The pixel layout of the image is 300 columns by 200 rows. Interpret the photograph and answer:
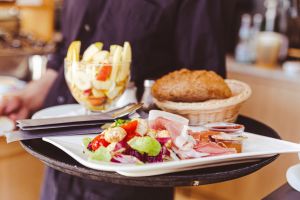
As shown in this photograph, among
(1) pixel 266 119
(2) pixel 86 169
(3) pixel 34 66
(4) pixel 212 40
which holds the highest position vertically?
(4) pixel 212 40

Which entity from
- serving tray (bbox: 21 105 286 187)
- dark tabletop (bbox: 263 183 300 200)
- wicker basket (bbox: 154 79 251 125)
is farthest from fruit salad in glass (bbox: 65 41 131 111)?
dark tabletop (bbox: 263 183 300 200)

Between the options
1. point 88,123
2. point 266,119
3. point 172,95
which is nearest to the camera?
point 88,123

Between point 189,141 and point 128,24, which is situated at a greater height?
point 128,24

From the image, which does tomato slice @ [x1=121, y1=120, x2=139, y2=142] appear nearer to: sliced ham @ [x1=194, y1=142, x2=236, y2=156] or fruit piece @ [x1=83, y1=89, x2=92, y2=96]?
sliced ham @ [x1=194, y1=142, x2=236, y2=156]

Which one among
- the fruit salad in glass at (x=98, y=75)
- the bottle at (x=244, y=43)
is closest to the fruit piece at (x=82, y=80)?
the fruit salad in glass at (x=98, y=75)

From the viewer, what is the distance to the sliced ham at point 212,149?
2.45 ft

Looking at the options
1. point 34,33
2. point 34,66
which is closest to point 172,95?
point 34,66

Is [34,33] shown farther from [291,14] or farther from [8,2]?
[291,14]

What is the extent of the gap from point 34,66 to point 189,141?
1.88m

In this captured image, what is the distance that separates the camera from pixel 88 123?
0.87m

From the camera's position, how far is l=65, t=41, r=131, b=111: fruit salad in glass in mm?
970

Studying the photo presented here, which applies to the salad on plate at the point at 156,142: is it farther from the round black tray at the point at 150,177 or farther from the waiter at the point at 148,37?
the waiter at the point at 148,37

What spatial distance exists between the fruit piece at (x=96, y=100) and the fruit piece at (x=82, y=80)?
0.03m

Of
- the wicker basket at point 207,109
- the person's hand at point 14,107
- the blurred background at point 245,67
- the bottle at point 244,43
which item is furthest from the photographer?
the bottle at point 244,43
